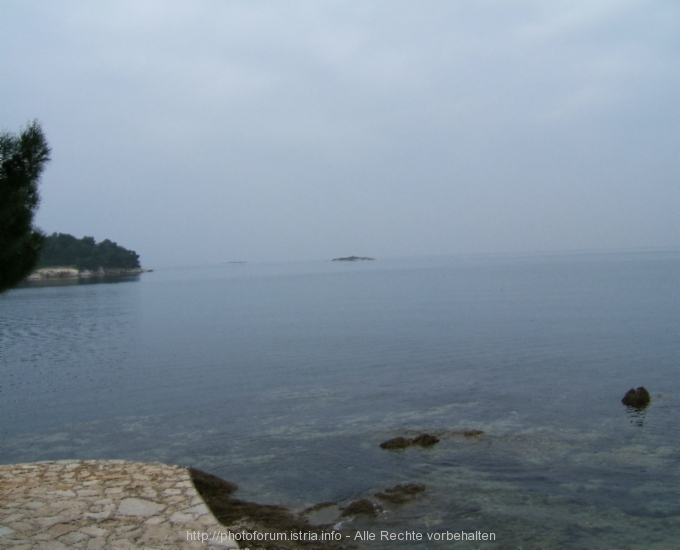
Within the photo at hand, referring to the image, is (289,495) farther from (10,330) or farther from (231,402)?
(10,330)

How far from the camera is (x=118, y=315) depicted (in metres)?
64.2

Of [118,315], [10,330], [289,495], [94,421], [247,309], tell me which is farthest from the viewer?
[247,309]

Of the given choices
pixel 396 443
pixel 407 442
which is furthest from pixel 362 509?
pixel 407 442

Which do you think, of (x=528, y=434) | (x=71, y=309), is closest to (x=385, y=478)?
(x=528, y=434)

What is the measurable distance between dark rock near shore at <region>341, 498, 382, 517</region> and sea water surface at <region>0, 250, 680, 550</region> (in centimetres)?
23

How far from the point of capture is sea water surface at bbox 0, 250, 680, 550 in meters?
12.9

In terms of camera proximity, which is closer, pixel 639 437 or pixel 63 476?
pixel 63 476

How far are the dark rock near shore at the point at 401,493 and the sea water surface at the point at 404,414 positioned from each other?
0.98 ft

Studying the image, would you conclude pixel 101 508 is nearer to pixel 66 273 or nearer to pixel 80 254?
pixel 66 273

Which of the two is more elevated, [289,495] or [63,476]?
[63,476]

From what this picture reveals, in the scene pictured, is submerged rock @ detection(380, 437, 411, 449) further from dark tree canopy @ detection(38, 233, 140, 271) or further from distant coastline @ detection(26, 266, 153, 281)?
dark tree canopy @ detection(38, 233, 140, 271)

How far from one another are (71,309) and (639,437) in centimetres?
6772

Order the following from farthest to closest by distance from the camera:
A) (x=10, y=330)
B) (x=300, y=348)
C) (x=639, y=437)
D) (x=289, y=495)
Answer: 1. (x=10, y=330)
2. (x=300, y=348)
3. (x=639, y=437)
4. (x=289, y=495)

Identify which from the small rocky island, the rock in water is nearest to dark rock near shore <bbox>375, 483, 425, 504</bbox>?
the rock in water
